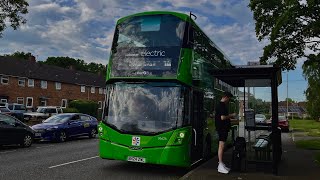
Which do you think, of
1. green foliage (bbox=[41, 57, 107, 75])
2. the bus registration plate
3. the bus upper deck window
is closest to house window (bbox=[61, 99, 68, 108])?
green foliage (bbox=[41, 57, 107, 75])

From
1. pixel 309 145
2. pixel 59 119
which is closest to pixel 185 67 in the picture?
pixel 59 119

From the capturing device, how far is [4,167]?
1113 cm

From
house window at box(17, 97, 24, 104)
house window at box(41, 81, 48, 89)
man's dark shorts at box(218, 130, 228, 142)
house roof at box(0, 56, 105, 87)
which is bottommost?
man's dark shorts at box(218, 130, 228, 142)

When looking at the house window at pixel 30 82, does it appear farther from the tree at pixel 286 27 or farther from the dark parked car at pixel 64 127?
the tree at pixel 286 27

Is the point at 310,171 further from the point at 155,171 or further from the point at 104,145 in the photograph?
the point at 104,145

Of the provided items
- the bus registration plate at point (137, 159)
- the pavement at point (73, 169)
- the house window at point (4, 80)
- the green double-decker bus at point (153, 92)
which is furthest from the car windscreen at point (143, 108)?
the house window at point (4, 80)

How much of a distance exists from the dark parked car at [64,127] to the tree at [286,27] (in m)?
10.7

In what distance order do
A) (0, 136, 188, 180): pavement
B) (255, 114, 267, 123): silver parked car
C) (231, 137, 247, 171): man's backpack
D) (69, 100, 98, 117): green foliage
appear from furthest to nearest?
(69, 100, 98, 117): green foliage < (255, 114, 267, 123): silver parked car < (231, 137, 247, 171): man's backpack < (0, 136, 188, 180): pavement

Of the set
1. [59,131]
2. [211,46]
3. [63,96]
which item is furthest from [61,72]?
[211,46]

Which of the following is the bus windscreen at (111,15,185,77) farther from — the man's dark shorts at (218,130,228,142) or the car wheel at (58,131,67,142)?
the car wheel at (58,131,67,142)

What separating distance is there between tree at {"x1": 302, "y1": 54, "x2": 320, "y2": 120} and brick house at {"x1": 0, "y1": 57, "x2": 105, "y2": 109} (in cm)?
3617

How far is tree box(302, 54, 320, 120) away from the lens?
53.3 feet

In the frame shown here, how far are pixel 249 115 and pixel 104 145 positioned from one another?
475cm

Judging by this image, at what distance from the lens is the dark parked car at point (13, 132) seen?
16.1 m
